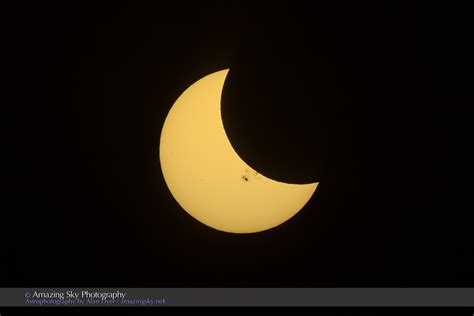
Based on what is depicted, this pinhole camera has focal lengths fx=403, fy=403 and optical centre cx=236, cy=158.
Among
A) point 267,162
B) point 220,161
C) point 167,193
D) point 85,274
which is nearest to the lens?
point 267,162

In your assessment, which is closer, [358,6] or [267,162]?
[267,162]

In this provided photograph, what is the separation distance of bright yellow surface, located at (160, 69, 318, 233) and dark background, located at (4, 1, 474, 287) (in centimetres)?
8

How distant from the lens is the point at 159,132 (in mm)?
2264

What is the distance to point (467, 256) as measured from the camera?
255cm

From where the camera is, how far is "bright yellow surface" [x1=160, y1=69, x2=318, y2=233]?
2.33m

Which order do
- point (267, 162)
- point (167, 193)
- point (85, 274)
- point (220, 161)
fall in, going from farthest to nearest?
1. point (220, 161)
2. point (85, 274)
3. point (167, 193)
4. point (267, 162)

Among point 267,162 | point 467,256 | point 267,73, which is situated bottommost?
point 467,256

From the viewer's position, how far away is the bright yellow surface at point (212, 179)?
91.8 inches

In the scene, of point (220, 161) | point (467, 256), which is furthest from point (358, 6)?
point (467, 256)

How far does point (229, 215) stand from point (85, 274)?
97cm

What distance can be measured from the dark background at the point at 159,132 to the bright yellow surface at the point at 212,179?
0.28 feet

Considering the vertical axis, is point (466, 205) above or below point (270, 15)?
below

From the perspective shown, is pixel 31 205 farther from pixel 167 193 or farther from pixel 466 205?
pixel 466 205

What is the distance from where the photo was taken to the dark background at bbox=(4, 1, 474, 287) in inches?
89.7
